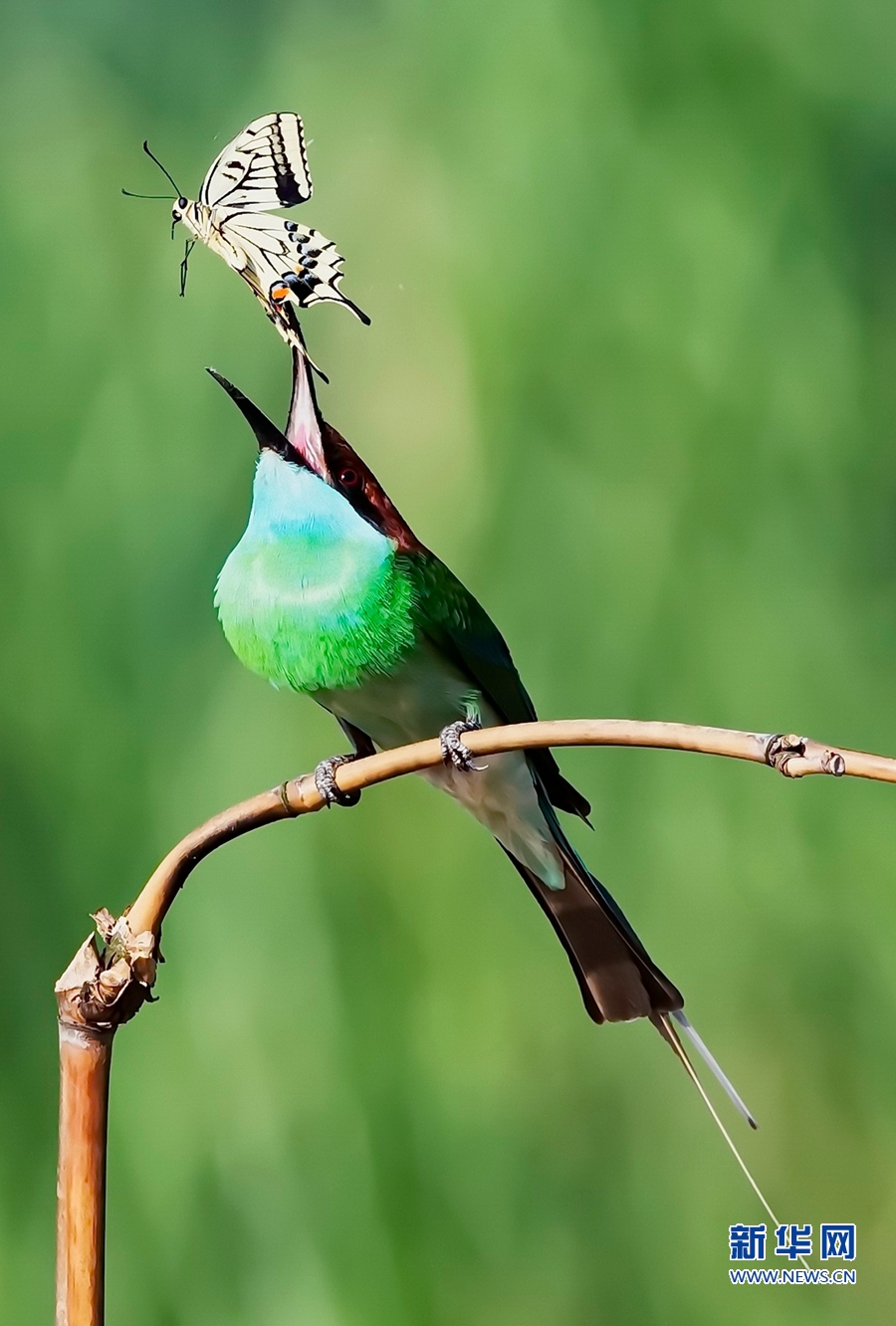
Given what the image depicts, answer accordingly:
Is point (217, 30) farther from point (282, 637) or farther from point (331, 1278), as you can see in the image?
point (331, 1278)

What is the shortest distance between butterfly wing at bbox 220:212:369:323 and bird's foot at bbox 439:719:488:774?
0.98 ft

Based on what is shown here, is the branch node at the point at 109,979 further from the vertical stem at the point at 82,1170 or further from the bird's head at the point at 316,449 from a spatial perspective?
the bird's head at the point at 316,449

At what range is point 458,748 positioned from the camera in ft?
2.54

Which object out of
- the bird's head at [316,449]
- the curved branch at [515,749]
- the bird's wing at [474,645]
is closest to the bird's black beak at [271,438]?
the bird's head at [316,449]

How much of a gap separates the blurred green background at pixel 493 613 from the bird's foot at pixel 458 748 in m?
0.40

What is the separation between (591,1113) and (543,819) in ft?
1.44

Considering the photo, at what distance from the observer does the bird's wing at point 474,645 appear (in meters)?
1.00

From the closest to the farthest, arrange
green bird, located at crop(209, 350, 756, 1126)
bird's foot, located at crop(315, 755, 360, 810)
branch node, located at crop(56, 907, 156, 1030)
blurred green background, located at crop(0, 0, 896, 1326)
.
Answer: branch node, located at crop(56, 907, 156, 1030), bird's foot, located at crop(315, 755, 360, 810), green bird, located at crop(209, 350, 756, 1126), blurred green background, located at crop(0, 0, 896, 1326)

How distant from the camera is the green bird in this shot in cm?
96

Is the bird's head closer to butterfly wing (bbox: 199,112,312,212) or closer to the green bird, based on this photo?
the green bird

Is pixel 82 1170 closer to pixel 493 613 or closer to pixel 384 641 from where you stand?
pixel 384 641

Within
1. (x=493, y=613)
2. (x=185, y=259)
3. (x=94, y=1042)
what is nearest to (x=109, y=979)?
(x=94, y=1042)

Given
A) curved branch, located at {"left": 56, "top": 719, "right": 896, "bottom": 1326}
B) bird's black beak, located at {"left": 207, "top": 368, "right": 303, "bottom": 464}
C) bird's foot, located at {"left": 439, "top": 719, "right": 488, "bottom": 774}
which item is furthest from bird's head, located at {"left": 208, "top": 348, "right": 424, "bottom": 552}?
curved branch, located at {"left": 56, "top": 719, "right": 896, "bottom": 1326}

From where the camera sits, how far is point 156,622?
56.6 inches
